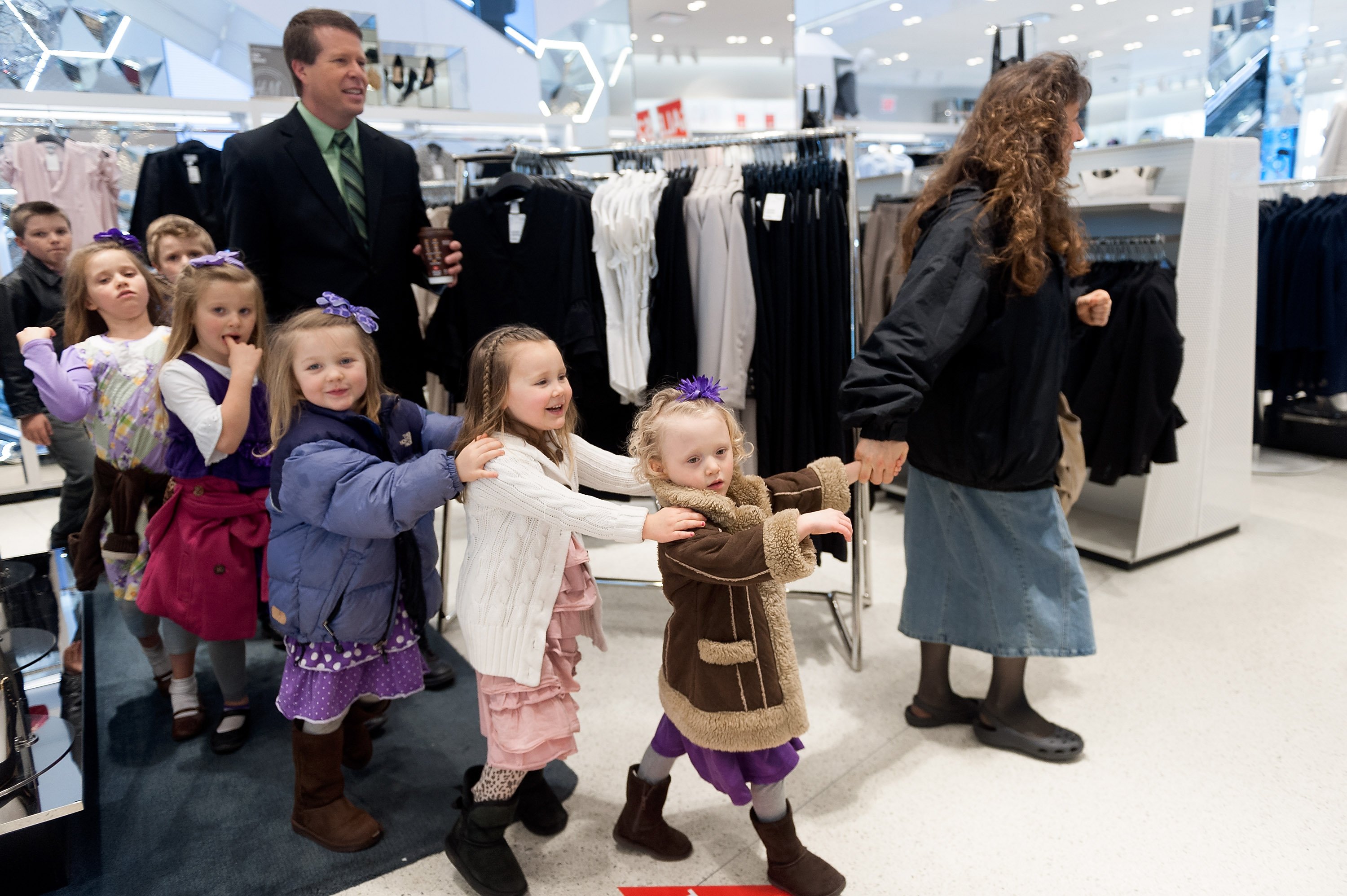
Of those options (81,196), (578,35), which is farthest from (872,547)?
(578,35)

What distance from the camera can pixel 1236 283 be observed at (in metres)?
3.52

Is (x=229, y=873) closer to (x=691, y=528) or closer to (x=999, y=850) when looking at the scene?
(x=691, y=528)

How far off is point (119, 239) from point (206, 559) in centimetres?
99

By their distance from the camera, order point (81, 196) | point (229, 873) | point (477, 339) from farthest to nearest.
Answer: point (81, 196), point (477, 339), point (229, 873)

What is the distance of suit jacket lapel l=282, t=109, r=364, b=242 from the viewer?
246 centimetres

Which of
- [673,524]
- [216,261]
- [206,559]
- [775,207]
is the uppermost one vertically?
[775,207]

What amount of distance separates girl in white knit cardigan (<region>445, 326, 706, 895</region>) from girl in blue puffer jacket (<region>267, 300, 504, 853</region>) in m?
0.11

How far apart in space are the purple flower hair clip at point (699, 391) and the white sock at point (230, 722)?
1.79 m

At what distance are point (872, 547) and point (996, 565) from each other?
1.74m

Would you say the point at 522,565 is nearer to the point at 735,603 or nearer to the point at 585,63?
the point at 735,603

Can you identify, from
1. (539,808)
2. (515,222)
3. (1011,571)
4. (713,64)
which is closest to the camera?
(539,808)

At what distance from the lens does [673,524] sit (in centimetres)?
147

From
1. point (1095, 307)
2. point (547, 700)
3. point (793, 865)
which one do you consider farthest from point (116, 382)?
point (1095, 307)

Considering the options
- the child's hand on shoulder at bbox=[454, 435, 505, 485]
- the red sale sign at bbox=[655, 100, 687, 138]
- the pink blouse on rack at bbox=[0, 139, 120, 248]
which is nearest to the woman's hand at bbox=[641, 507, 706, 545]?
the child's hand on shoulder at bbox=[454, 435, 505, 485]
